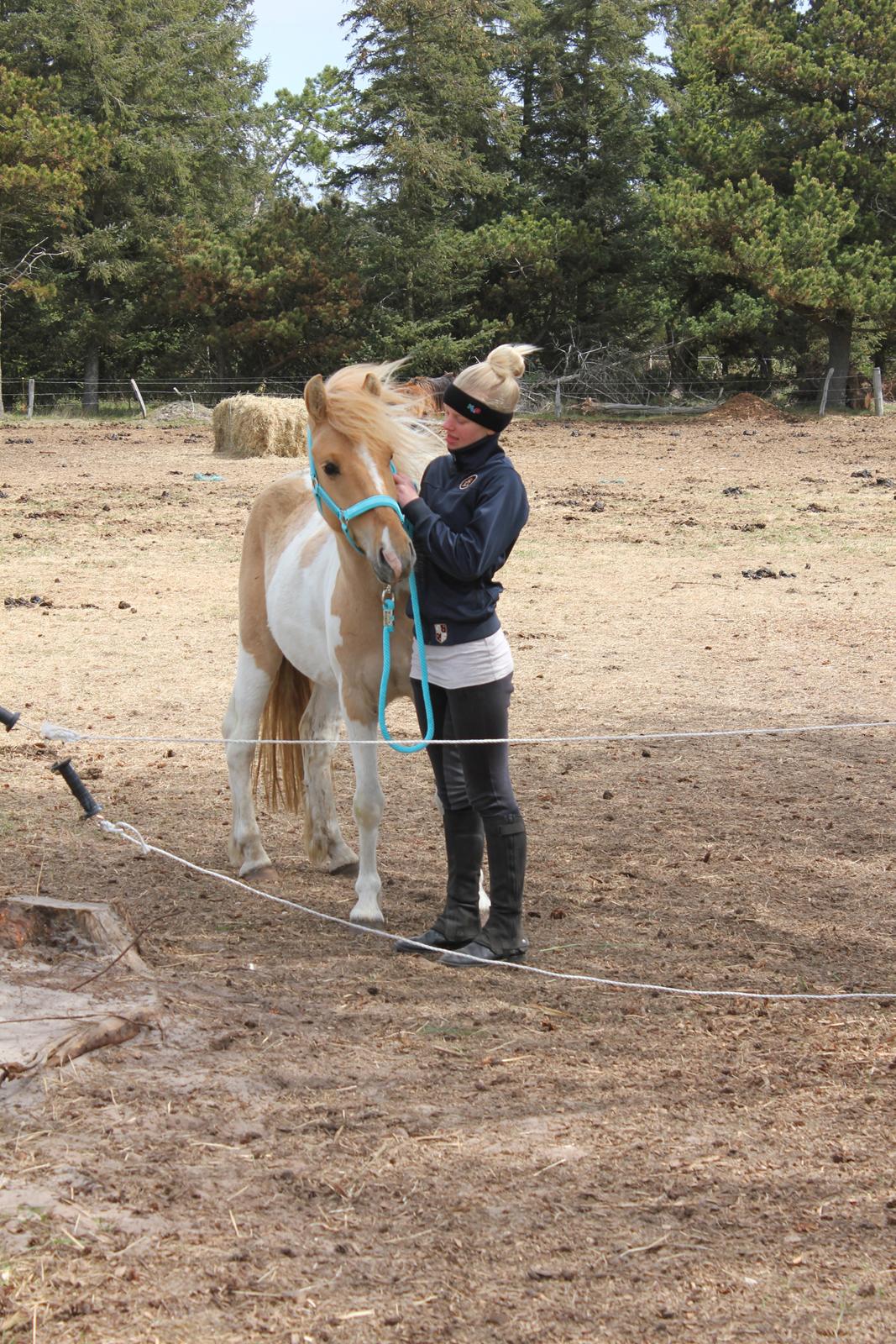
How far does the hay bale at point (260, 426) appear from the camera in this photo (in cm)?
1988

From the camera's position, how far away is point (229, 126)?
38750mm

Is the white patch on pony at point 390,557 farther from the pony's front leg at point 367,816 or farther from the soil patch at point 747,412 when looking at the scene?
the soil patch at point 747,412

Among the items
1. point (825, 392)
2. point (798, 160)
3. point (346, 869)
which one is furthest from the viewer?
point (825, 392)

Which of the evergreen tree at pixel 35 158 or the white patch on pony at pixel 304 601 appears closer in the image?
the white patch on pony at pixel 304 601

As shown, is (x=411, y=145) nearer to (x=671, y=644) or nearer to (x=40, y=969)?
(x=671, y=644)

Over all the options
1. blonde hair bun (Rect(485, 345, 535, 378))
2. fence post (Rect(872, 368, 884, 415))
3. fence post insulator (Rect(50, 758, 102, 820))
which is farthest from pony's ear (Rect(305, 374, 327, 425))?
fence post (Rect(872, 368, 884, 415))

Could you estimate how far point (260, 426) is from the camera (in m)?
19.9

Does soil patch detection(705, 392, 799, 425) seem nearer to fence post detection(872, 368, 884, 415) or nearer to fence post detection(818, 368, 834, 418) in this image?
fence post detection(818, 368, 834, 418)

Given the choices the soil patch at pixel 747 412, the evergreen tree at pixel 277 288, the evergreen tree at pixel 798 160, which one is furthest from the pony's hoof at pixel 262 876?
the evergreen tree at pixel 277 288

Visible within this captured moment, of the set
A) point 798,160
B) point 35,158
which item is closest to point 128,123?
point 35,158

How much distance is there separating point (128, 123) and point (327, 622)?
113 ft

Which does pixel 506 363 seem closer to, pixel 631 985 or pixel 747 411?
pixel 631 985

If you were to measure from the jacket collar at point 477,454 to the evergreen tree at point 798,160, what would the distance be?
23.0 metres

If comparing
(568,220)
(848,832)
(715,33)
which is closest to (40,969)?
(848,832)
